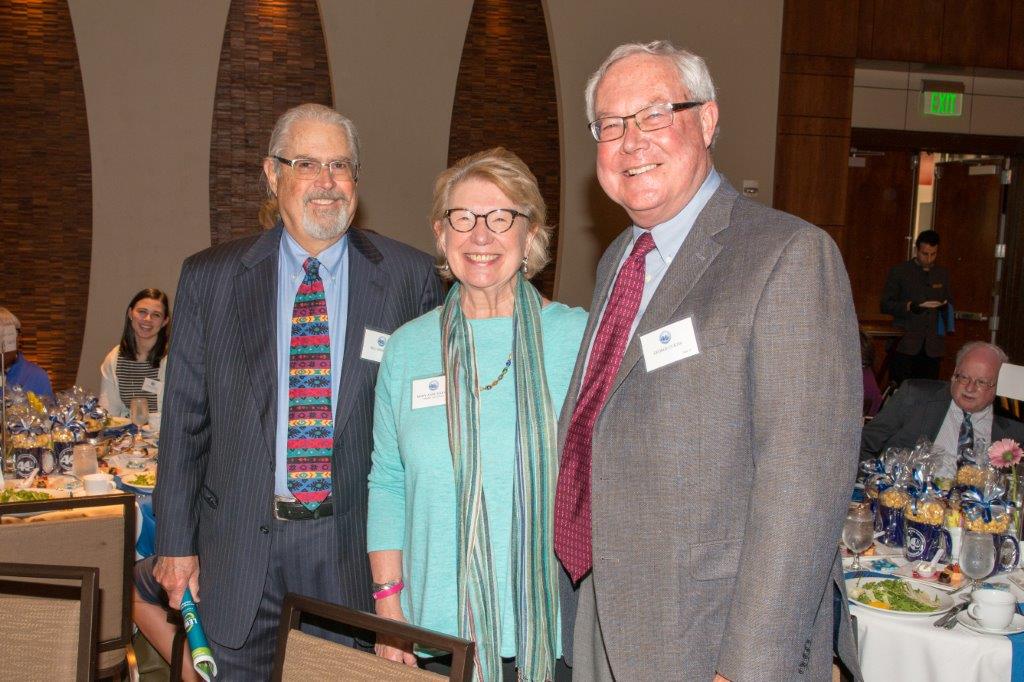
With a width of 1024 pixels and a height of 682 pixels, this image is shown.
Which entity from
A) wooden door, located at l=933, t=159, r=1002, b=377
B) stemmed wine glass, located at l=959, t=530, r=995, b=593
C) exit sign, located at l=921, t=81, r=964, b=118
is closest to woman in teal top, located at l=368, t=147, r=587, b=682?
stemmed wine glass, located at l=959, t=530, r=995, b=593

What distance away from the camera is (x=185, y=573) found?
7.61 feet

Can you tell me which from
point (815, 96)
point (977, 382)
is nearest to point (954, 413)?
point (977, 382)

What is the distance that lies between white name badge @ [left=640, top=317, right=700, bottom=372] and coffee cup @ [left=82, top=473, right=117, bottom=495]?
270 cm

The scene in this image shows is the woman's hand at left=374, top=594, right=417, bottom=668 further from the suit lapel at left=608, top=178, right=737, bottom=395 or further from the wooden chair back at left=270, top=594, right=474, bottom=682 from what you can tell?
the suit lapel at left=608, top=178, right=737, bottom=395

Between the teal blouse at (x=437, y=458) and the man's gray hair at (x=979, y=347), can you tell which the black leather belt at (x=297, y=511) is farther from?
the man's gray hair at (x=979, y=347)

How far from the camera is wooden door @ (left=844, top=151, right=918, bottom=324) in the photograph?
944cm

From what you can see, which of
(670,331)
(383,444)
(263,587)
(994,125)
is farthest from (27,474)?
(994,125)

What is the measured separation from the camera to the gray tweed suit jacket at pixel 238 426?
220 cm

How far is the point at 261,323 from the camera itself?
2258mm

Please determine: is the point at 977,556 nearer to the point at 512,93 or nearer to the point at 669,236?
the point at 669,236

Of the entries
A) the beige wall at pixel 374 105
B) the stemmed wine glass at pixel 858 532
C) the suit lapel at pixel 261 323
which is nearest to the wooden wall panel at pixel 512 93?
the beige wall at pixel 374 105

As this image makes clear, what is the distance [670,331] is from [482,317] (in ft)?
2.15

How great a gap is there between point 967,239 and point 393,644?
928 centimetres

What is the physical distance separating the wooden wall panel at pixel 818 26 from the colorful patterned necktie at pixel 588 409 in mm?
7366
